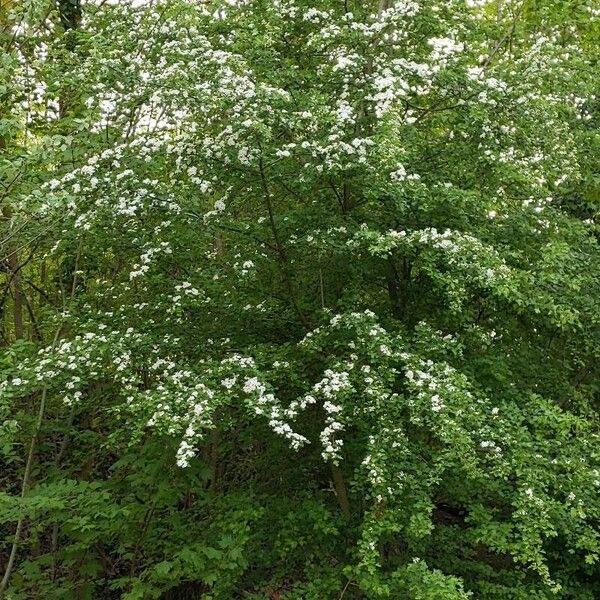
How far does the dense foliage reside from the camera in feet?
15.8

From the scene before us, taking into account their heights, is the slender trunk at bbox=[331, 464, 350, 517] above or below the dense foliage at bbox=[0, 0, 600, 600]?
below

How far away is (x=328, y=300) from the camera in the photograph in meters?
6.21

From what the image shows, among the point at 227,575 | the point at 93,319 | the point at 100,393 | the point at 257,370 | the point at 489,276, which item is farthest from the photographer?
the point at 100,393

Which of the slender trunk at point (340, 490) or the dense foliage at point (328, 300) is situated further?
the slender trunk at point (340, 490)

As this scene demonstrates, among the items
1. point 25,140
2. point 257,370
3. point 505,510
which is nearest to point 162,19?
point 25,140

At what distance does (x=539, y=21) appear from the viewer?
806 centimetres

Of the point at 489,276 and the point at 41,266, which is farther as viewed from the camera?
the point at 41,266

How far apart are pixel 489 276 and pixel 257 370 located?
1777 millimetres

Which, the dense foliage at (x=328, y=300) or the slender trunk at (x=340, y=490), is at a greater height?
the dense foliage at (x=328, y=300)

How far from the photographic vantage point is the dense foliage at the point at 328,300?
15.8ft

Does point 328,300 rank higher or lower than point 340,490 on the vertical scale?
higher

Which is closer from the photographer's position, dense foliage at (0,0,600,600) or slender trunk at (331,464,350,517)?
dense foliage at (0,0,600,600)

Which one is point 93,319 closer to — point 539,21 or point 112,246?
point 112,246

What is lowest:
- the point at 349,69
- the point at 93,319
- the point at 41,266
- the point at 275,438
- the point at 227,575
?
the point at 227,575
